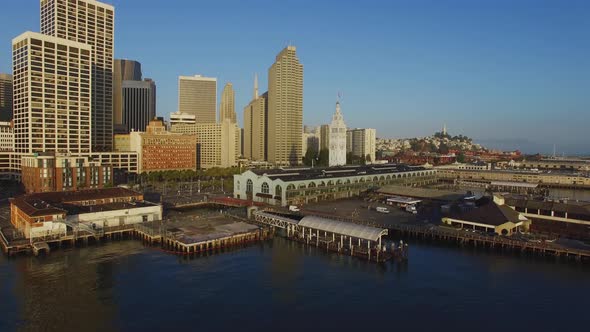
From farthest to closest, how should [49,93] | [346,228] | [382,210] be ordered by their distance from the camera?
1. [49,93]
2. [382,210]
3. [346,228]

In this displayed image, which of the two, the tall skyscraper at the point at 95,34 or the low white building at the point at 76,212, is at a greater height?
the tall skyscraper at the point at 95,34

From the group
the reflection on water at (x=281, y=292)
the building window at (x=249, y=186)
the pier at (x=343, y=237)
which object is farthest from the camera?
the building window at (x=249, y=186)

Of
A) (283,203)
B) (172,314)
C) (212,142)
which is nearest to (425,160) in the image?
(212,142)

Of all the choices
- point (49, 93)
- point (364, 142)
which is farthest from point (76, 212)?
point (364, 142)

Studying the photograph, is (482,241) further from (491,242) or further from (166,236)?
(166,236)

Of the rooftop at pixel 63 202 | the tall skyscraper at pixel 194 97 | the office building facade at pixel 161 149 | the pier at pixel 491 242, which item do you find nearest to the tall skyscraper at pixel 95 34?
the office building facade at pixel 161 149

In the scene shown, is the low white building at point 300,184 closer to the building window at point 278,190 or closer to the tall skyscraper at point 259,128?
the building window at point 278,190
